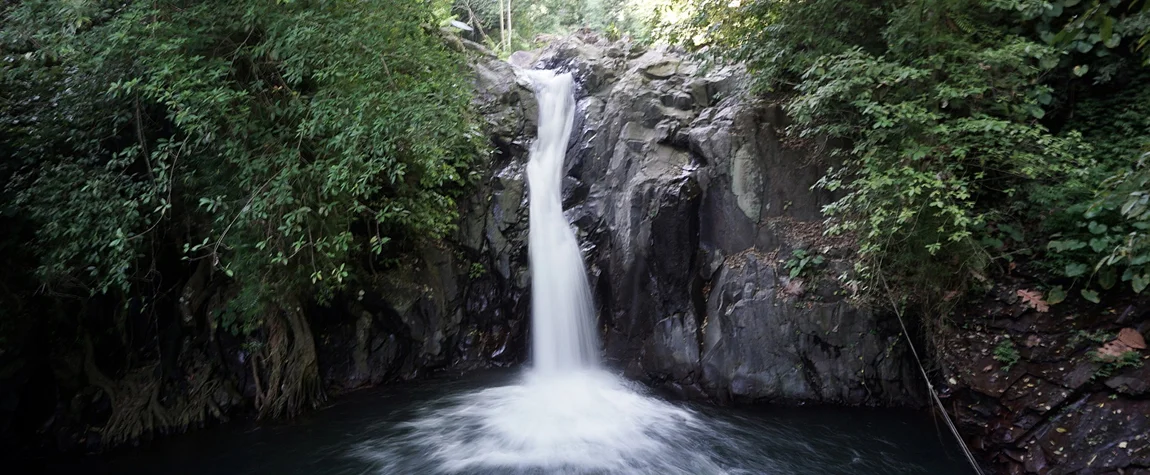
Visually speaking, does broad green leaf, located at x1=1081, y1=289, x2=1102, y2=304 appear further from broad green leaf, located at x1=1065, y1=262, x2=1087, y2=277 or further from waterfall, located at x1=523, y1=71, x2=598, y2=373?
waterfall, located at x1=523, y1=71, x2=598, y2=373

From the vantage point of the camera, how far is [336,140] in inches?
235

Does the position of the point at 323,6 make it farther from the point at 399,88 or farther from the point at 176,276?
the point at 176,276

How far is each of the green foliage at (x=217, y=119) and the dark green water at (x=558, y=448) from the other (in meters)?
1.74

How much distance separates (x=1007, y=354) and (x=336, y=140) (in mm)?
7373

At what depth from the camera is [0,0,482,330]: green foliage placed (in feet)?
19.6

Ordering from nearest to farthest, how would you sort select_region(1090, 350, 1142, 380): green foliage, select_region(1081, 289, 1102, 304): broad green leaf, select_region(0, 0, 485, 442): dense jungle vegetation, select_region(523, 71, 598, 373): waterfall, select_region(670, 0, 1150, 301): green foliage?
select_region(1090, 350, 1142, 380): green foliage < select_region(1081, 289, 1102, 304): broad green leaf < select_region(670, 0, 1150, 301): green foliage < select_region(0, 0, 485, 442): dense jungle vegetation < select_region(523, 71, 598, 373): waterfall

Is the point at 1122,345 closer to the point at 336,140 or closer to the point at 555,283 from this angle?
the point at 555,283

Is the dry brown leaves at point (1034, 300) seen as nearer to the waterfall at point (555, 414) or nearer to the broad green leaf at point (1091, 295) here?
the broad green leaf at point (1091, 295)

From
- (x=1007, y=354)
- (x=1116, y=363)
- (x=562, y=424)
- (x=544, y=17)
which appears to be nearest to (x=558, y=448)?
(x=562, y=424)

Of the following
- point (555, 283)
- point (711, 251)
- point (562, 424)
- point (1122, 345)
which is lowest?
point (562, 424)

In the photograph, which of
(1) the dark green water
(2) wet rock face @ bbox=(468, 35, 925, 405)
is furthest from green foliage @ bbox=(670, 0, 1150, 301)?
(1) the dark green water

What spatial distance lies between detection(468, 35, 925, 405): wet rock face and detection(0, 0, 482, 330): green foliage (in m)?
3.41

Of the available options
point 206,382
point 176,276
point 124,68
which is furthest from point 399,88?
point 206,382

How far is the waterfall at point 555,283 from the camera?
9680 millimetres
